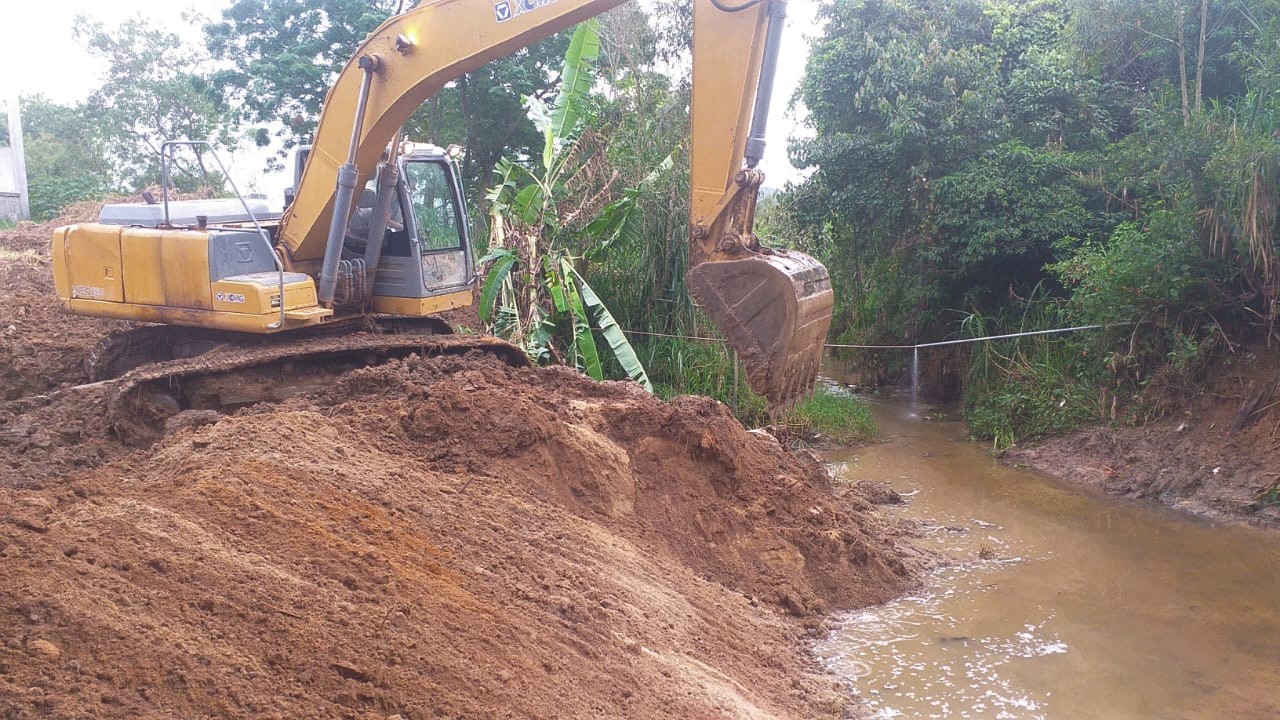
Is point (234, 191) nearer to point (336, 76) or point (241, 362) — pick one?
point (241, 362)

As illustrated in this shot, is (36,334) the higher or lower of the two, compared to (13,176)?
lower

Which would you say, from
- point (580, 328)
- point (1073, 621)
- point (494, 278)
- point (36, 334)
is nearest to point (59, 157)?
point (36, 334)

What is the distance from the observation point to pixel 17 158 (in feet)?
66.8

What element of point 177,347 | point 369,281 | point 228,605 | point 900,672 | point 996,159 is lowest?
point 900,672

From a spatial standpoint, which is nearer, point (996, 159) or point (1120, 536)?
point (1120, 536)

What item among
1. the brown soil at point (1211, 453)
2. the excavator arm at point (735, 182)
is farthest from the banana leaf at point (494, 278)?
the brown soil at point (1211, 453)

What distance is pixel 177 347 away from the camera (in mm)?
8039

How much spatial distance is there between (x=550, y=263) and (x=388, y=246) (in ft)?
10.6

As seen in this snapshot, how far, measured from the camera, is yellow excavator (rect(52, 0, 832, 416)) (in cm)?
585

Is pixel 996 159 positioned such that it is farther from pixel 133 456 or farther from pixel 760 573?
pixel 133 456

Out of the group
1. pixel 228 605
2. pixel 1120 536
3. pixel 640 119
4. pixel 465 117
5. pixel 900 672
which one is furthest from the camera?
pixel 465 117

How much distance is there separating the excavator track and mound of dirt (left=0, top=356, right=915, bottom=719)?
0.35 metres

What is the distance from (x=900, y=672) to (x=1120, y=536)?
349 cm

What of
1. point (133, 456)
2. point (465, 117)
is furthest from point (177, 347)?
point (465, 117)
